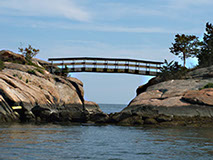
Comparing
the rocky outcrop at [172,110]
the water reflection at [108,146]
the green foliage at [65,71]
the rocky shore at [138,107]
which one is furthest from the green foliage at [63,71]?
the water reflection at [108,146]

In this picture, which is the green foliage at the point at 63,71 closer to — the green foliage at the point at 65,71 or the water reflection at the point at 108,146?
the green foliage at the point at 65,71

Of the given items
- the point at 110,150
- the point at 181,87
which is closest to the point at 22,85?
the point at 181,87

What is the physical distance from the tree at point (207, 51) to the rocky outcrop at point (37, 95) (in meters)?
16.1

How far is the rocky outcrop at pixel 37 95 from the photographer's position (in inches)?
1259

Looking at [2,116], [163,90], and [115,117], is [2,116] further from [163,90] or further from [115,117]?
[163,90]

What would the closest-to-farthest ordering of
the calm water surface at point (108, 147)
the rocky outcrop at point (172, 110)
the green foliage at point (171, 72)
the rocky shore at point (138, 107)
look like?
the calm water surface at point (108, 147) < the rocky outcrop at point (172, 110) < the rocky shore at point (138, 107) < the green foliage at point (171, 72)

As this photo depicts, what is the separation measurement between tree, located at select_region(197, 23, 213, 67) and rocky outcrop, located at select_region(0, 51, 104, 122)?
16.1 metres

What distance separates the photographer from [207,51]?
167 ft

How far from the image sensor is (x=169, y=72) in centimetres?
4434

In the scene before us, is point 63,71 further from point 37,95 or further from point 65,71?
point 37,95

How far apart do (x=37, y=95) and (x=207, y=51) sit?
86.1 feet

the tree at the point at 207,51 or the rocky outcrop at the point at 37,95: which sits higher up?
the tree at the point at 207,51

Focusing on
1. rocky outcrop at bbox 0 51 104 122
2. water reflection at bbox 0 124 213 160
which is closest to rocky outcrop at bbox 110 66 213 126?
rocky outcrop at bbox 0 51 104 122

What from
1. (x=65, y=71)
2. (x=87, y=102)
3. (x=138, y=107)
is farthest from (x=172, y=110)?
(x=65, y=71)
